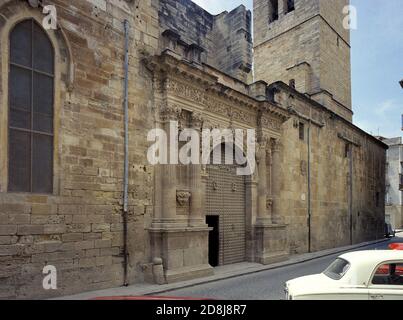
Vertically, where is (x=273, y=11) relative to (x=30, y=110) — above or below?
above

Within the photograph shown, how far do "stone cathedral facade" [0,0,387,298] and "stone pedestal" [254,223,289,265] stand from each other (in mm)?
52

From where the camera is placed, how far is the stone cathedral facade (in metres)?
7.12

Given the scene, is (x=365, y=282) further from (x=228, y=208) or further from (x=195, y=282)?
(x=228, y=208)

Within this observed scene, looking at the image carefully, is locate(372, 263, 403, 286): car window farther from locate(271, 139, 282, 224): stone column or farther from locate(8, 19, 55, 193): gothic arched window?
locate(271, 139, 282, 224): stone column

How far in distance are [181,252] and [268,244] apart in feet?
15.7

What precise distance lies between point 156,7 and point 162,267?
751cm

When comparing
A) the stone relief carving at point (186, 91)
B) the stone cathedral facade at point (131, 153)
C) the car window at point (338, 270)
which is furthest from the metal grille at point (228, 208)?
the car window at point (338, 270)

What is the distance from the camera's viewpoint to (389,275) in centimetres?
500

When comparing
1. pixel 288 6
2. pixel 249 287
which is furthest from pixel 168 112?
pixel 288 6

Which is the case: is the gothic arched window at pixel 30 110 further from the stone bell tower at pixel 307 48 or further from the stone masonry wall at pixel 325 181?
the stone bell tower at pixel 307 48

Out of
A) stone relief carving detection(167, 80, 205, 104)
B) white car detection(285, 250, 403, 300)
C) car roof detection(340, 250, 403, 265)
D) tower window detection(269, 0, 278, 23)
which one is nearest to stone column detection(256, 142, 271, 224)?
stone relief carving detection(167, 80, 205, 104)

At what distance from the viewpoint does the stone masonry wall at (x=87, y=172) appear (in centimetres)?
689
